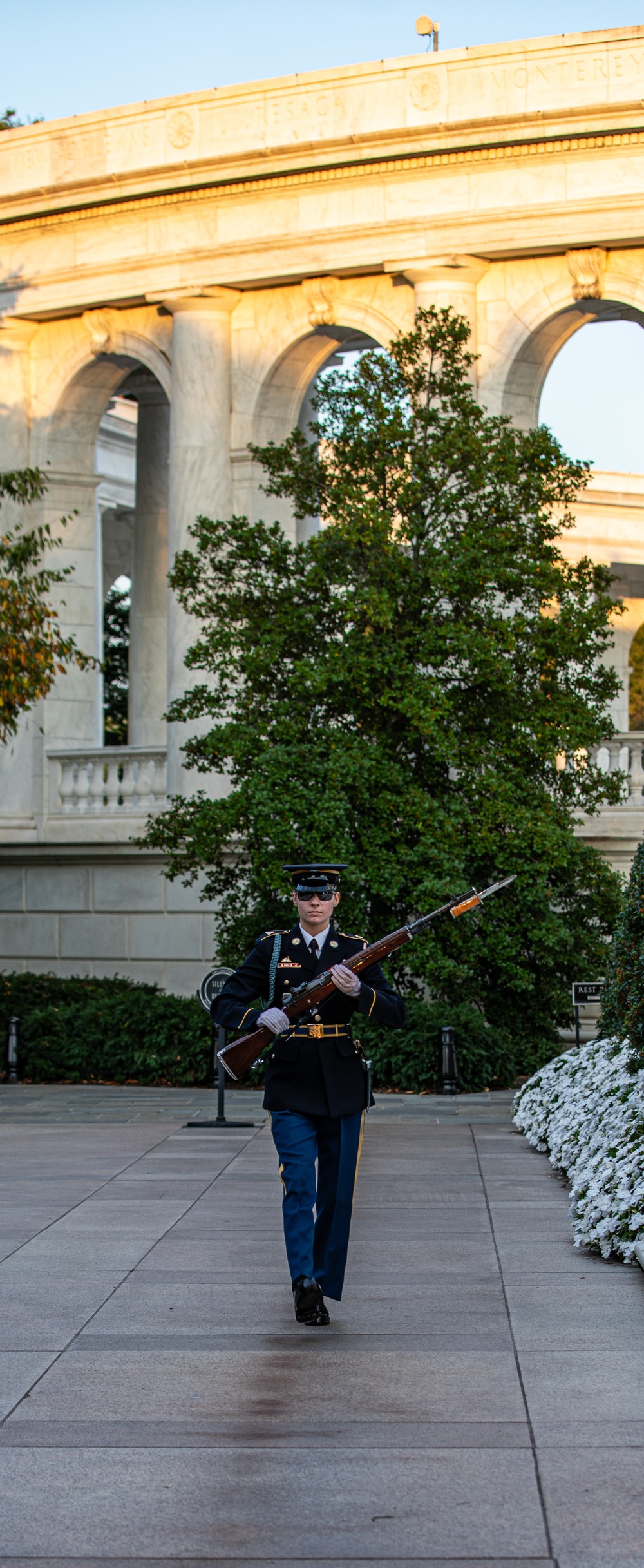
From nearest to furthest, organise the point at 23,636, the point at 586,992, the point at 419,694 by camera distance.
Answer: the point at 586,992 → the point at 419,694 → the point at 23,636

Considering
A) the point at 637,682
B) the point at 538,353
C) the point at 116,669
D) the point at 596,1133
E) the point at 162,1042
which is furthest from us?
the point at 637,682

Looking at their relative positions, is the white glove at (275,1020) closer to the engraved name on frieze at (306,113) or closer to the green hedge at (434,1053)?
the green hedge at (434,1053)

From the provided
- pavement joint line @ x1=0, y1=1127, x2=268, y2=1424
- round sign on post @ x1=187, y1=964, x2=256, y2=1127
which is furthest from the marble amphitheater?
pavement joint line @ x1=0, y1=1127, x2=268, y2=1424

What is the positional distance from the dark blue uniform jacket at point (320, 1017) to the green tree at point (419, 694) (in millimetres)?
8303

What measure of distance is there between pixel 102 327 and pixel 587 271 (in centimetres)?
750

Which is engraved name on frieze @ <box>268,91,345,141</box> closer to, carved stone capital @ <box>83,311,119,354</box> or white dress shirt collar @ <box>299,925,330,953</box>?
carved stone capital @ <box>83,311,119,354</box>

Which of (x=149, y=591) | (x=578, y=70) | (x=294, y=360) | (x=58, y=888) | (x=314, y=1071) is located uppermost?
(x=578, y=70)

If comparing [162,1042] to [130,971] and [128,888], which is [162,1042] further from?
[128,888]

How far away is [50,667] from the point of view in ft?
64.2

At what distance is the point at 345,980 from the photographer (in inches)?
292

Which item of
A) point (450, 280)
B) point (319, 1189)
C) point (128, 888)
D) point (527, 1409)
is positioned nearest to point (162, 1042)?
point (128, 888)

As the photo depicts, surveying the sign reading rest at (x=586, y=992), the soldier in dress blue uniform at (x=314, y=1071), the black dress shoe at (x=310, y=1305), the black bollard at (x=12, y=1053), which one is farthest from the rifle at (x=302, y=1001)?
the black bollard at (x=12, y=1053)

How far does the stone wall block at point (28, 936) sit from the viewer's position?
82.8 ft

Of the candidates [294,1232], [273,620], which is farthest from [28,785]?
[294,1232]
